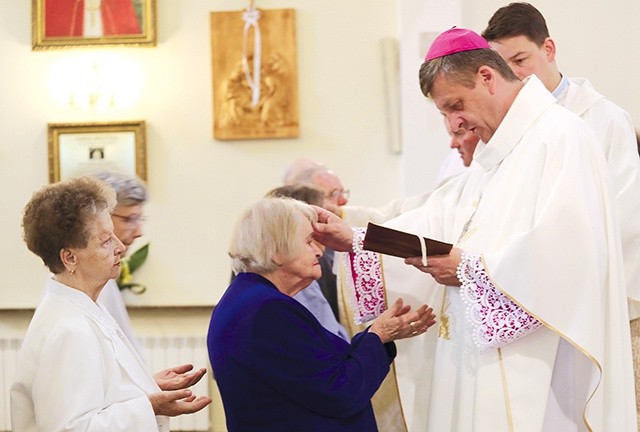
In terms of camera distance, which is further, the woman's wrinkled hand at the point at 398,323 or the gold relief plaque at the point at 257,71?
the gold relief plaque at the point at 257,71

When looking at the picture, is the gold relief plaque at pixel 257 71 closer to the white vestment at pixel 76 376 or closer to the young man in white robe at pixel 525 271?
the young man in white robe at pixel 525 271

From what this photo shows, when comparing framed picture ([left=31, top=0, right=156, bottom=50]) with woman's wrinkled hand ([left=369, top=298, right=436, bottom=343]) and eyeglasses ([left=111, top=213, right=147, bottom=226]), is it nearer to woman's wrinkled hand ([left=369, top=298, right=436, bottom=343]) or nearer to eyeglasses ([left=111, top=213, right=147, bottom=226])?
eyeglasses ([left=111, top=213, right=147, bottom=226])

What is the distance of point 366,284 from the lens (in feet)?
12.1

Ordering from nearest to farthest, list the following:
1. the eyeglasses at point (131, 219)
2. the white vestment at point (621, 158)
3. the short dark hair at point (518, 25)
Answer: the white vestment at point (621, 158) → the short dark hair at point (518, 25) → the eyeglasses at point (131, 219)

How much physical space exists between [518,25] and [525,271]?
1.30m

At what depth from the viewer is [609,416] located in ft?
10.3

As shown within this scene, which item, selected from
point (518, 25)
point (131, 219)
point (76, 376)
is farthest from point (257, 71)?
point (76, 376)

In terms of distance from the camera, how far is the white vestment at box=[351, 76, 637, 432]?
3064 mm

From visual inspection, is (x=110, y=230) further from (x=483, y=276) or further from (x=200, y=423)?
(x=200, y=423)

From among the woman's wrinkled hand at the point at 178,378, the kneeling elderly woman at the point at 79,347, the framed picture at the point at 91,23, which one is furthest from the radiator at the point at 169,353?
the kneeling elderly woman at the point at 79,347

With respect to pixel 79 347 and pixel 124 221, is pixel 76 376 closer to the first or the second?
pixel 79 347

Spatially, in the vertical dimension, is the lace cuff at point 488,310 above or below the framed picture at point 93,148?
below

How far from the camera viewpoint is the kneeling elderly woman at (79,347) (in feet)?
9.55

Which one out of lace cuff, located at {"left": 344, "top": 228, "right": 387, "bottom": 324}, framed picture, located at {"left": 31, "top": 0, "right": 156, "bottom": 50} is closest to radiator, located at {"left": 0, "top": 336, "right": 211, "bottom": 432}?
framed picture, located at {"left": 31, "top": 0, "right": 156, "bottom": 50}
